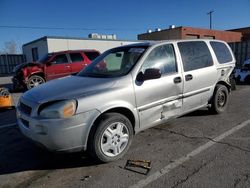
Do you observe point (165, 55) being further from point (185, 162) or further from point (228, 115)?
point (228, 115)

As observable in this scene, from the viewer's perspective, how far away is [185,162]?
3.28 meters

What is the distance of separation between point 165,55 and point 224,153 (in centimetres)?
189

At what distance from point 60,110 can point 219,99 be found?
154 inches

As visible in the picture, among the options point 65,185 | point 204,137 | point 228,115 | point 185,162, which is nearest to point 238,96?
point 228,115

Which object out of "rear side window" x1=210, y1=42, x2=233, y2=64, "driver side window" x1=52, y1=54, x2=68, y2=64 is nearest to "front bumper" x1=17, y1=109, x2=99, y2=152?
"rear side window" x1=210, y1=42, x2=233, y2=64

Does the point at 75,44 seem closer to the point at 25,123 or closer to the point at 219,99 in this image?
the point at 219,99

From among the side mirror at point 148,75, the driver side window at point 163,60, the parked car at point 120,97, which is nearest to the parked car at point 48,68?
the parked car at point 120,97

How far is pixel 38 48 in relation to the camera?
71.3 ft

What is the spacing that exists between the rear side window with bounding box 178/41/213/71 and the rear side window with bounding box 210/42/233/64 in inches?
12.4

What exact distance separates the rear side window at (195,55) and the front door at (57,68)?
24.9 ft

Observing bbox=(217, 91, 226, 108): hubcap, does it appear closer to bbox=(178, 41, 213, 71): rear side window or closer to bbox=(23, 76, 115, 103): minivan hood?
bbox=(178, 41, 213, 71): rear side window

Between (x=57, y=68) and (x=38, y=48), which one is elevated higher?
(x=38, y=48)

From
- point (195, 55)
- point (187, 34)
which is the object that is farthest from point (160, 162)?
point (187, 34)

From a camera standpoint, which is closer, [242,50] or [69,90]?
[69,90]
